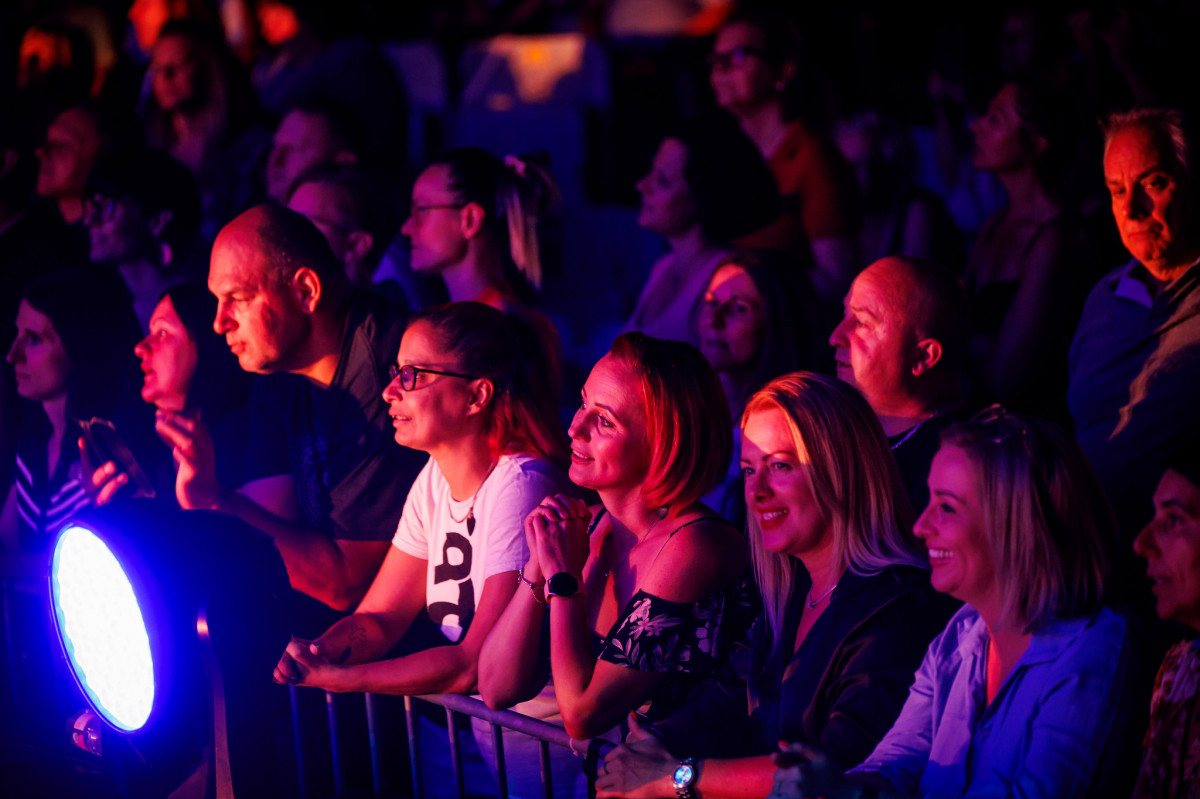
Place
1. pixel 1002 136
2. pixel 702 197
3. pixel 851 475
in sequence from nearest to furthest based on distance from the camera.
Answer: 1. pixel 851 475
2. pixel 1002 136
3. pixel 702 197

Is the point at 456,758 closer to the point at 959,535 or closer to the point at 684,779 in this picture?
the point at 684,779

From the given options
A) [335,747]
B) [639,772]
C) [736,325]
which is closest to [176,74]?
[736,325]

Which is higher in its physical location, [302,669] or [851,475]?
[851,475]

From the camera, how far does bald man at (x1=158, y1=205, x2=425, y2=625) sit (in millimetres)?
2941

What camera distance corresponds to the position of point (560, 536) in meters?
2.18

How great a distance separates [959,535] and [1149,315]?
1.39 meters

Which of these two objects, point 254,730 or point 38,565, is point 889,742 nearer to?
point 254,730

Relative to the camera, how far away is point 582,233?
5.35 metres

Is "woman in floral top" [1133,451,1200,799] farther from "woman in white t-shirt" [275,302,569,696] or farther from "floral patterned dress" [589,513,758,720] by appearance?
"woman in white t-shirt" [275,302,569,696]

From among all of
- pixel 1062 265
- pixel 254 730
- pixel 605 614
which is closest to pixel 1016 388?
pixel 1062 265

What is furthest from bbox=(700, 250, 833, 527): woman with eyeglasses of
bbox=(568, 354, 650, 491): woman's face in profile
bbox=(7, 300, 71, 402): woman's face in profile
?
bbox=(7, 300, 71, 402): woman's face in profile

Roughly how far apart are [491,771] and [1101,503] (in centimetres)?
141

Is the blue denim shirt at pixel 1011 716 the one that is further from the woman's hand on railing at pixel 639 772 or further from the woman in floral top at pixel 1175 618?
the woman's hand on railing at pixel 639 772

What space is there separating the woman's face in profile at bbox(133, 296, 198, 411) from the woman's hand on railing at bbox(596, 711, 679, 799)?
190 cm
